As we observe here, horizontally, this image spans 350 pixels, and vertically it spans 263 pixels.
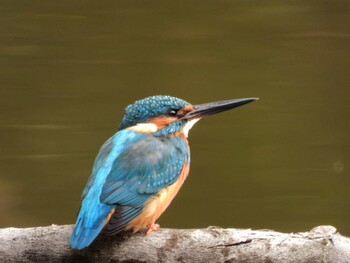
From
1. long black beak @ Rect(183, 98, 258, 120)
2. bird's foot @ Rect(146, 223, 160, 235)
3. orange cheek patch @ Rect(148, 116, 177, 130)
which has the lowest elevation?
bird's foot @ Rect(146, 223, 160, 235)

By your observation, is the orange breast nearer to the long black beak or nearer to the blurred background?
the long black beak

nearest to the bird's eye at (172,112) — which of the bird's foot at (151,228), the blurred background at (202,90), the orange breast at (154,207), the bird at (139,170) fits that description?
the bird at (139,170)

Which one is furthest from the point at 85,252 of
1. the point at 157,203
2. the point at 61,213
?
the point at 61,213

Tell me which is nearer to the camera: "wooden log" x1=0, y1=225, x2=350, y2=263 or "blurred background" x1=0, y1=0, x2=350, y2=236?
"wooden log" x1=0, y1=225, x2=350, y2=263

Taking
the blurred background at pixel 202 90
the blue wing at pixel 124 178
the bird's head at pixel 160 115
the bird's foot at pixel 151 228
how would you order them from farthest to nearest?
the blurred background at pixel 202 90 < the bird's head at pixel 160 115 < the bird's foot at pixel 151 228 < the blue wing at pixel 124 178

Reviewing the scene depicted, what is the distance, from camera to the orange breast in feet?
8.55

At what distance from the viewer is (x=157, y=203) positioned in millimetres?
2703

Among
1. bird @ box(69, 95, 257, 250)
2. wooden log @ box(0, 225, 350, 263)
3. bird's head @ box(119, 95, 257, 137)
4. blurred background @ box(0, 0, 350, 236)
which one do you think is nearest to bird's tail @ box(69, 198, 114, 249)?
bird @ box(69, 95, 257, 250)

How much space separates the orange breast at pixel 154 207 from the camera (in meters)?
2.60

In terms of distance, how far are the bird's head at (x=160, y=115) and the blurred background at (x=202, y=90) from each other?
56.8 inches

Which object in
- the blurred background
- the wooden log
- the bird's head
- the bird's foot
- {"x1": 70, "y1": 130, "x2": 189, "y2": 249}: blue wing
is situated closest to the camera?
the wooden log

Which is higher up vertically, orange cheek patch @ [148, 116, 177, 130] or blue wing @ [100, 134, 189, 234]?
orange cheek patch @ [148, 116, 177, 130]

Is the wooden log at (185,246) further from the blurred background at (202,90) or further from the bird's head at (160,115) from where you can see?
the blurred background at (202,90)

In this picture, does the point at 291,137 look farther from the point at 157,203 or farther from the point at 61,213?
the point at 157,203
